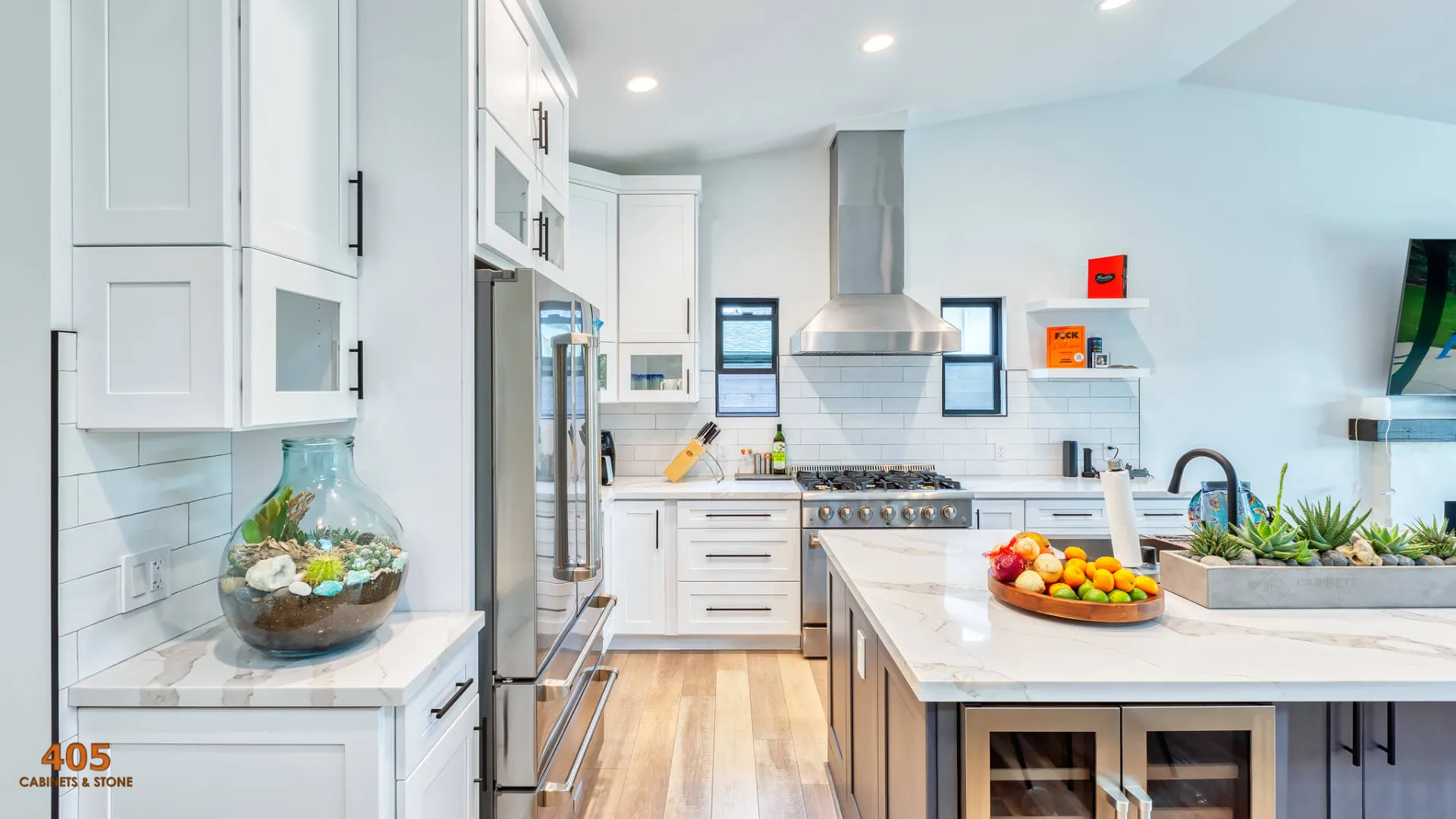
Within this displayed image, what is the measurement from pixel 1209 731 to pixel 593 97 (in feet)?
10.6

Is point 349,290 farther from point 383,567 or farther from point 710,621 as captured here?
point 710,621

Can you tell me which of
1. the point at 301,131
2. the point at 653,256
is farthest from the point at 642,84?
the point at 301,131

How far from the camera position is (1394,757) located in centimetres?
132

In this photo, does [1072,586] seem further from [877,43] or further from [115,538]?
[877,43]

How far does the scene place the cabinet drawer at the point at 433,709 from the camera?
1.34 m

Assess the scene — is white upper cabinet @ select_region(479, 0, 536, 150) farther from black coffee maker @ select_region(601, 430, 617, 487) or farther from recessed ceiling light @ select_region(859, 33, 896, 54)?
black coffee maker @ select_region(601, 430, 617, 487)

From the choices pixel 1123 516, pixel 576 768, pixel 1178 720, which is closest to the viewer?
pixel 1178 720

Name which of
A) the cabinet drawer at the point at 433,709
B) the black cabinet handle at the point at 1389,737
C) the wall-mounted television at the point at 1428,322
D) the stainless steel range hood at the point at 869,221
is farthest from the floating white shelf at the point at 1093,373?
the cabinet drawer at the point at 433,709

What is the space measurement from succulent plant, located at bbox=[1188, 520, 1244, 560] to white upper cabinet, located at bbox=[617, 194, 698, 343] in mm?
2775

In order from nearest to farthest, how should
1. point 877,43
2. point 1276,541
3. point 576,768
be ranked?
1. point 1276,541
2. point 576,768
3. point 877,43

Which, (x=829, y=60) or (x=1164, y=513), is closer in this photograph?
(x=829, y=60)

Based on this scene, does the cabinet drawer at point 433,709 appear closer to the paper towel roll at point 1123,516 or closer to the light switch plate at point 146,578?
the light switch plate at point 146,578

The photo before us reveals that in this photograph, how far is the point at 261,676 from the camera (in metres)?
1.34

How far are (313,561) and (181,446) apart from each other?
54 cm
